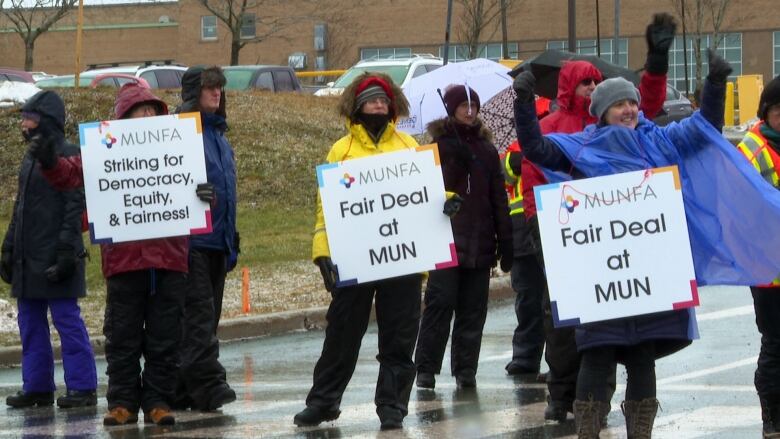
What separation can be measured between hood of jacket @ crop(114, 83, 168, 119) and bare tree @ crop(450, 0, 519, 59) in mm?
33759

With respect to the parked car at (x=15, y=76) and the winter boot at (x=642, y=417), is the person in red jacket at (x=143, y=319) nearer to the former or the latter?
the winter boot at (x=642, y=417)

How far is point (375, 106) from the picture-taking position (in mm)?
8562

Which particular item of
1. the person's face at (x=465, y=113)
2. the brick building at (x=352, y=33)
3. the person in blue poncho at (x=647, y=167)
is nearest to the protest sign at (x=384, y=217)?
the person in blue poncho at (x=647, y=167)

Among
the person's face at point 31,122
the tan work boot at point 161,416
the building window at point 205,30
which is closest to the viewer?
the tan work boot at point 161,416

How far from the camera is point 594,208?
714 centimetres

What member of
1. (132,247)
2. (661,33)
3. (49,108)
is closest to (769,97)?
(661,33)

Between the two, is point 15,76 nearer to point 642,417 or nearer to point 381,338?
point 381,338

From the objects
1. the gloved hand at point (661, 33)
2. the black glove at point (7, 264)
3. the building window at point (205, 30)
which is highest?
the building window at point (205, 30)

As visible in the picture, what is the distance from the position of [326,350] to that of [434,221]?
0.91 m

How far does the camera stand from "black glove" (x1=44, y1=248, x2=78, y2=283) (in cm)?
960

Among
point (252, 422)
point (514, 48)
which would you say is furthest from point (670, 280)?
point (514, 48)

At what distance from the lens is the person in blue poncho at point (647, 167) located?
711 centimetres

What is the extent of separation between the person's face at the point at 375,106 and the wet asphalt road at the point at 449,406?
5.43 feet

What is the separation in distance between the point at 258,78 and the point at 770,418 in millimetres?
25963
